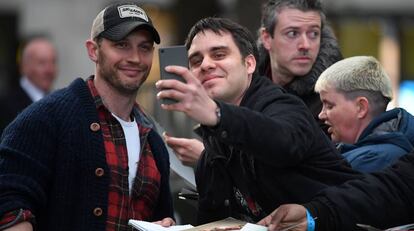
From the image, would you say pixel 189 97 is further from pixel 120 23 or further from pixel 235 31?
pixel 120 23

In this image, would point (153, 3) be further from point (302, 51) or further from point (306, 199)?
point (306, 199)

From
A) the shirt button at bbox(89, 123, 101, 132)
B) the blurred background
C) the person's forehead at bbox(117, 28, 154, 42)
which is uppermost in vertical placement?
the blurred background

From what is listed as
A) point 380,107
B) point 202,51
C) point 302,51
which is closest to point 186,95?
point 202,51

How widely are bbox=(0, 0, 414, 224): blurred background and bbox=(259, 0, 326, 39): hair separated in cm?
534

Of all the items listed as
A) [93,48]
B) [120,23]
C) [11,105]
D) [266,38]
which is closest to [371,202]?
[120,23]

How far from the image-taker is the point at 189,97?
3.86m

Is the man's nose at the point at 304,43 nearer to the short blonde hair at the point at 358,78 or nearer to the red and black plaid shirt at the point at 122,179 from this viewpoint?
the short blonde hair at the point at 358,78

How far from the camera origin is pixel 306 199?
4.37 m

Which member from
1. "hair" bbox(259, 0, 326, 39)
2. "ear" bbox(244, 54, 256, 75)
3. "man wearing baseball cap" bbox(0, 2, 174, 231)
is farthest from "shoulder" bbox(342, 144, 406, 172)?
"hair" bbox(259, 0, 326, 39)

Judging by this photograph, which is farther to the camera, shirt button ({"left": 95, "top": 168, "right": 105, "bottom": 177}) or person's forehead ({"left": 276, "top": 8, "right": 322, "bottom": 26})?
person's forehead ({"left": 276, "top": 8, "right": 322, "bottom": 26})

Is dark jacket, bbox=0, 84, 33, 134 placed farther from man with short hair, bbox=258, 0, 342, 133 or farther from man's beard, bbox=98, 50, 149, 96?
man's beard, bbox=98, 50, 149, 96

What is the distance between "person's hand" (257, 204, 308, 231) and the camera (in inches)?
165

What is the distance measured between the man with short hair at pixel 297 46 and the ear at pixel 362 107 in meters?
0.87

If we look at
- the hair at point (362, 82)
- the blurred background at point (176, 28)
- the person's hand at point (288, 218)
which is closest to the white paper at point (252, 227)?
the person's hand at point (288, 218)
